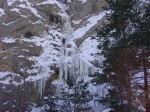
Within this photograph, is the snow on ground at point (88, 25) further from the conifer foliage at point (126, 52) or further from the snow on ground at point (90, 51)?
the conifer foliage at point (126, 52)

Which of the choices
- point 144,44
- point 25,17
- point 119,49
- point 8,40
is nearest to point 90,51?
point 8,40

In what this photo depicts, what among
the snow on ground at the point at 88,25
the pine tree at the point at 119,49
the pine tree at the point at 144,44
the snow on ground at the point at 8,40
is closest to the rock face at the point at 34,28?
the snow on ground at the point at 8,40

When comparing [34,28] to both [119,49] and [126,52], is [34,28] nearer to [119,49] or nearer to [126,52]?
[119,49]

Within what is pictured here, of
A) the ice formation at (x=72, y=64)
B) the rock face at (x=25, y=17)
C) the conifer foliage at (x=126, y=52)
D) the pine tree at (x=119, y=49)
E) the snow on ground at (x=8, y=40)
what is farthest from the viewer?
the rock face at (x=25, y=17)

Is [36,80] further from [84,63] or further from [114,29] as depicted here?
[114,29]

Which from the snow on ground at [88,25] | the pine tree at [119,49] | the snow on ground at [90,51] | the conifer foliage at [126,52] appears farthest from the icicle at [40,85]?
the conifer foliage at [126,52]

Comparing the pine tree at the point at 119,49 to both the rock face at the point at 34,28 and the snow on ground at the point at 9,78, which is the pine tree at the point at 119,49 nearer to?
the snow on ground at the point at 9,78

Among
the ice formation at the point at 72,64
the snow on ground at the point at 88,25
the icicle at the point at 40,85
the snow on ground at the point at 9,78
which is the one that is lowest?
the icicle at the point at 40,85

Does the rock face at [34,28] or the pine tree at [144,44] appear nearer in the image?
the pine tree at [144,44]

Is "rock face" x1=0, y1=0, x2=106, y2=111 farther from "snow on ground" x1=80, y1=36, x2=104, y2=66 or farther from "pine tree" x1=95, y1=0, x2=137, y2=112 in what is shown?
"pine tree" x1=95, y1=0, x2=137, y2=112

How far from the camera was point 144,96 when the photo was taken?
52.8 ft

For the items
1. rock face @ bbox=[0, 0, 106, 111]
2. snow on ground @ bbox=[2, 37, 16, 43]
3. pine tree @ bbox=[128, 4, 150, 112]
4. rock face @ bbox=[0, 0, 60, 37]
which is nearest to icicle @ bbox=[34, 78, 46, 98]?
rock face @ bbox=[0, 0, 106, 111]

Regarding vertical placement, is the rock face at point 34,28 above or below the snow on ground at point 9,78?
above

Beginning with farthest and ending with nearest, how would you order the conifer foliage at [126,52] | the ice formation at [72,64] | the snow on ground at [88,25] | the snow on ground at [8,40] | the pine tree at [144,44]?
the snow on ground at [88,25] < the snow on ground at [8,40] < the ice formation at [72,64] < the conifer foliage at [126,52] < the pine tree at [144,44]
